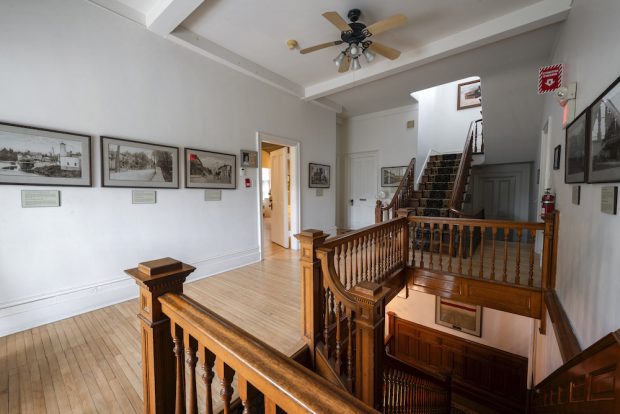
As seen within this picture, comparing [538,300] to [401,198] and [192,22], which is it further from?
[192,22]

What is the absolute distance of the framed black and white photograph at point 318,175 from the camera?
17.5ft

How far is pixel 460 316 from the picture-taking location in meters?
4.71

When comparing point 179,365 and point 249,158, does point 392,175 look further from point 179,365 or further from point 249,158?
point 179,365

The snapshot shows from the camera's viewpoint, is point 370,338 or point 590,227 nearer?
point 370,338

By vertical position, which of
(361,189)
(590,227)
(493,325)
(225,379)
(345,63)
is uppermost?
(345,63)

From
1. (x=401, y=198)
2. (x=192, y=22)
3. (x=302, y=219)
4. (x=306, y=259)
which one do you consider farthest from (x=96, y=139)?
(x=401, y=198)

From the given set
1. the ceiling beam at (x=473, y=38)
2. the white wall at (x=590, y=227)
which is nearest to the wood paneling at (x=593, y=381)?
A: the white wall at (x=590, y=227)

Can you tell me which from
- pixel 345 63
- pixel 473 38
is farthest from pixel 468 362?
pixel 345 63

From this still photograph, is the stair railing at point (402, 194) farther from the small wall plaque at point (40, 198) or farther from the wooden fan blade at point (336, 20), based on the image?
the small wall plaque at point (40, 198)

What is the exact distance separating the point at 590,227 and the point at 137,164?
13.8ft

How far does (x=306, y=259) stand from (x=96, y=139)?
8.55ft

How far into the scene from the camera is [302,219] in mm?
5227

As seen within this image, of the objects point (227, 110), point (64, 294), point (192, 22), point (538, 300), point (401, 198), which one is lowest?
point (538, 300)

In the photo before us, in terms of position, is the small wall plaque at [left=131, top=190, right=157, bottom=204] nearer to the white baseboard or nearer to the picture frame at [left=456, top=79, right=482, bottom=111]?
the white baseboard
